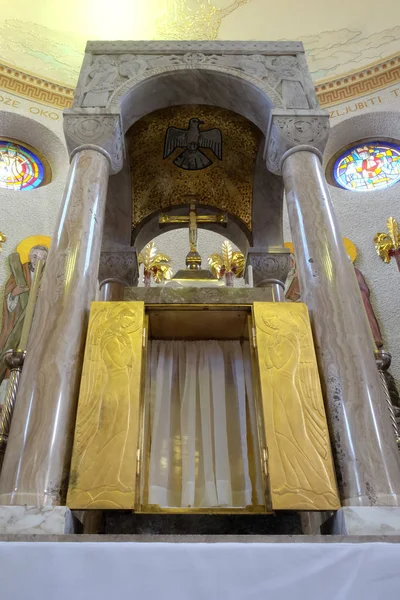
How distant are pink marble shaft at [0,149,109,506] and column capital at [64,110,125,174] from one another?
0.74 ft

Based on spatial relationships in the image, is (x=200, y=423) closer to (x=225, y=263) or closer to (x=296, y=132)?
(x=296, y=132)

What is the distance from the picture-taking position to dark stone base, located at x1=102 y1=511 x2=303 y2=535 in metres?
2.90

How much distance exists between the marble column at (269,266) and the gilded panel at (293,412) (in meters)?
2.09

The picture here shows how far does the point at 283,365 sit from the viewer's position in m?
2.92

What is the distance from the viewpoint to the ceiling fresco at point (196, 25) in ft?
35.9

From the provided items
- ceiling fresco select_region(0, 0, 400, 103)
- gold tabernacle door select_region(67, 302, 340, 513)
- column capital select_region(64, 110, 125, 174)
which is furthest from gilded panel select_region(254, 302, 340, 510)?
ceiling fresco select_region(0, 0, 400, 103)

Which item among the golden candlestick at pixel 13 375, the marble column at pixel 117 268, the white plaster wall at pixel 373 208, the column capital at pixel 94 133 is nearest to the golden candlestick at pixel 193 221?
the marble column at pixel 117 268

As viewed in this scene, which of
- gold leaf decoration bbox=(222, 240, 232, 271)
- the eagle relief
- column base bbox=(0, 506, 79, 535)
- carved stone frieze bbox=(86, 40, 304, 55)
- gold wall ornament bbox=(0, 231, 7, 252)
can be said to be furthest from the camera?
gold wall ornament bbox=(0, 231, 7, 252)

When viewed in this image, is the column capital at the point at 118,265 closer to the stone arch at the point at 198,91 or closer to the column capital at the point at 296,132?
the stone arch at the point at 198,91

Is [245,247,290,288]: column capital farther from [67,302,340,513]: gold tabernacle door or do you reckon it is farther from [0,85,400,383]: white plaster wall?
[0,85,400,383]: white plaster wall

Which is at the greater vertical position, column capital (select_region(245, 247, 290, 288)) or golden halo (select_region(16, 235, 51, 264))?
golden halo (select_region(16, 235, 51, 264))

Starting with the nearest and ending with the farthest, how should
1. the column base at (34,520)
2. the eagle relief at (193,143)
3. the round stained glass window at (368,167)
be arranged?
the column base at (34,520) < the eagle relief at (193,143) < the round stained glass window at (368,167)

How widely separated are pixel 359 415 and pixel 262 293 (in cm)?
163

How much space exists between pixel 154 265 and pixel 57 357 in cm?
536
